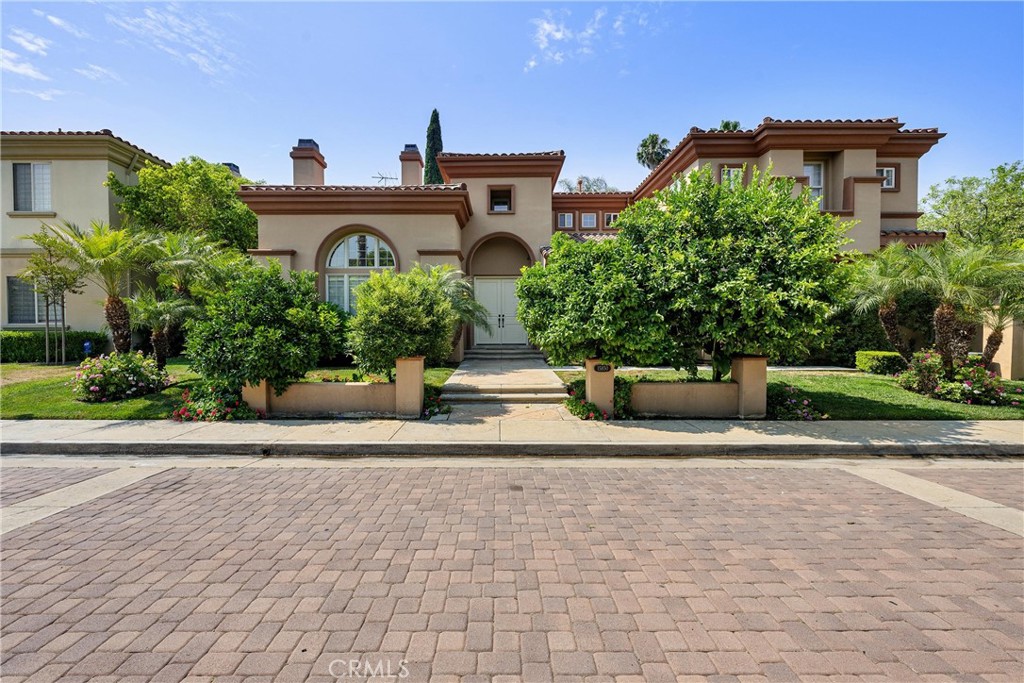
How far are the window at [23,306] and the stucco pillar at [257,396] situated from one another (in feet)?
45.1

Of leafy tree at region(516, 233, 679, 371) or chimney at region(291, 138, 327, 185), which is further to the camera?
chimney at region(291, 138, 327, 185)

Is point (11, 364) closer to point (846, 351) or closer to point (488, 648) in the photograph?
point (488, 648)

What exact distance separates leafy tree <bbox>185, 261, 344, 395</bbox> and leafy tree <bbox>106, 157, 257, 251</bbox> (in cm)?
996

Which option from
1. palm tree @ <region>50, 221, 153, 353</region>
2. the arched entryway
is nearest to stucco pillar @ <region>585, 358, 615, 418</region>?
the arched entryway

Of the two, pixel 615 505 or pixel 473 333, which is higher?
pixel 473 333

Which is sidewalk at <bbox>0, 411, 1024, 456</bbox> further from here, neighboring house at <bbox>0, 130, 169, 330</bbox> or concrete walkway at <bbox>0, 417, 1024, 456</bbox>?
neighboring house at <bbox>0, 130, 169, 330</bbox>

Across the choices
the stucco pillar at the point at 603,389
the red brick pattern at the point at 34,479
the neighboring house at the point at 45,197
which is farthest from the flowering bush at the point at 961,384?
the neighboring house at the point at 45,197

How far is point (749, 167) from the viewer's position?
16.2 metres

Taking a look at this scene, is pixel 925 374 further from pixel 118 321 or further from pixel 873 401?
pixel 118 321

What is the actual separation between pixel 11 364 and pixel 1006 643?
74.6 ft

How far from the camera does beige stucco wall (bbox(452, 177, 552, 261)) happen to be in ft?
57.3

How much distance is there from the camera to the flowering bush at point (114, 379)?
945cm

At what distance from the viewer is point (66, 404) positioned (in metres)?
9.27

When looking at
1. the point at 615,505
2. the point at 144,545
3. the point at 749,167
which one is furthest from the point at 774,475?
the point at 749,167
